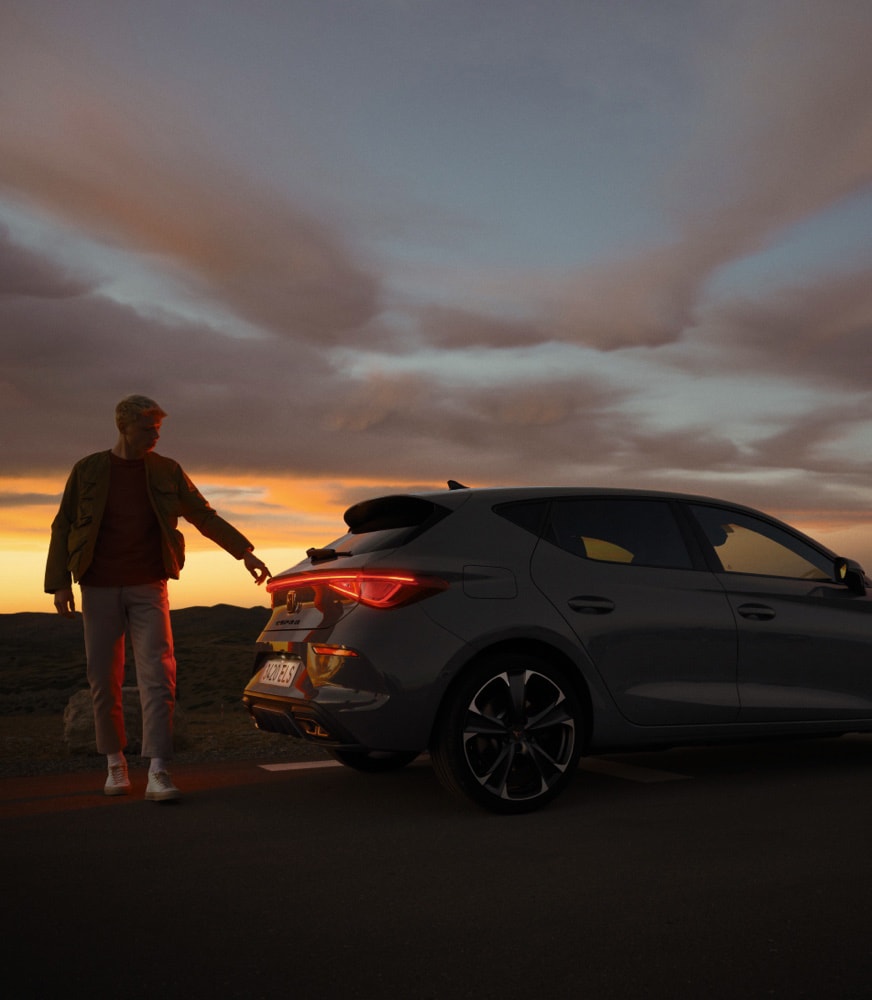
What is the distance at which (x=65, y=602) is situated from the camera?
5809mm

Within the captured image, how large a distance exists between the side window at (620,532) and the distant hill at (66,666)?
178 inches

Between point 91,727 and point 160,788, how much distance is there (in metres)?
2.80

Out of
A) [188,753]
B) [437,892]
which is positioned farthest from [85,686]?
[437,892]

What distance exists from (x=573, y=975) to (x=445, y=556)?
2485mm

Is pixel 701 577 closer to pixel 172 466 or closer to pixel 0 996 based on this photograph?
pixel 172 466

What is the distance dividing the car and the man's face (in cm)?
110

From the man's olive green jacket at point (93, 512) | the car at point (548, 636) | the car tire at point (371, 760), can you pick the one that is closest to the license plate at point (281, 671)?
the car at point (548, 636)

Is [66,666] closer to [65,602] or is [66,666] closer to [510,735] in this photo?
[65,602]

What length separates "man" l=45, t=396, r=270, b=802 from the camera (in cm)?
579

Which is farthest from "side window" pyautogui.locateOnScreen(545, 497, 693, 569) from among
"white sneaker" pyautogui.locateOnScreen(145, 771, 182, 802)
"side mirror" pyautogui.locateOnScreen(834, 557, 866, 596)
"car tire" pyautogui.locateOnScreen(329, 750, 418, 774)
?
"white sneaker" pyautogui.locateOnScreen(145, 771, 182, 802)

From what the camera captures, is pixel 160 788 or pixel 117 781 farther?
pixel 117 781

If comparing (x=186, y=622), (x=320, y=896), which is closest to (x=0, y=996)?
(x=320, y=896)

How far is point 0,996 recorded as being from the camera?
9.43ft

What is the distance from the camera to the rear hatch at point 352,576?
5070 millimetres
